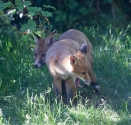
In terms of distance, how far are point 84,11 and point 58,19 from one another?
0.74 m

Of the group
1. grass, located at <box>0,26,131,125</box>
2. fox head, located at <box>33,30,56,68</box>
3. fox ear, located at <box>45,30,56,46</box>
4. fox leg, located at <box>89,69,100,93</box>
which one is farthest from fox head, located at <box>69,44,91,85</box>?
fox ear, located at <box>45,30,56,46</box>

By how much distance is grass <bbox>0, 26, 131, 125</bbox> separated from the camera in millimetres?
5320

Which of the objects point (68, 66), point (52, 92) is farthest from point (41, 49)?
point (68, 66)

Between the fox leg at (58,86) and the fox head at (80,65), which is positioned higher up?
the fox head at (80,65)

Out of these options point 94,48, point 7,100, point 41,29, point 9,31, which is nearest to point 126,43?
point 94,48

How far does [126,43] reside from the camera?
8.84 meters

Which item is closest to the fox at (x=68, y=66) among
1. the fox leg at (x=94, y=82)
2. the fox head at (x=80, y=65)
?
the fox head at (x=80, y=65)

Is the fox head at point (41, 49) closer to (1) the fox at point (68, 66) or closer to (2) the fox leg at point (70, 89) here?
(1) the fox at point (68, 66)

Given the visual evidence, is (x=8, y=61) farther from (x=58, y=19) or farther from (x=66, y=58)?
(x=58, y=19)

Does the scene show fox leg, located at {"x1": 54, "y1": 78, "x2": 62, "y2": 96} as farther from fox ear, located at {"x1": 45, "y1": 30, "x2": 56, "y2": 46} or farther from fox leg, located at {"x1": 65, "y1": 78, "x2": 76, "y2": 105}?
fox ear, located at {"x1": 45, "y1": 30, "x2": 56, "y2": 46}

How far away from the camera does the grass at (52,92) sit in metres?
5.32

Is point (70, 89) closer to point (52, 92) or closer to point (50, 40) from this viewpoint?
point (52, 92)

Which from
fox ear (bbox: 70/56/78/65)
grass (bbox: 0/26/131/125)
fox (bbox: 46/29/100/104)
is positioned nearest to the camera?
grass (bbox: 0/26/131/125)

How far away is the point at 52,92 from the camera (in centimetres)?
657
